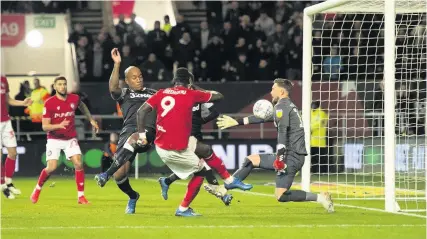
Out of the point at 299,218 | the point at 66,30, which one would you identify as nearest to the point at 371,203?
the point at 299,218

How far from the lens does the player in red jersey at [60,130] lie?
16344 mm

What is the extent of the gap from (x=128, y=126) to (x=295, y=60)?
13.3m

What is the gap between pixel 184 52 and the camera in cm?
2722

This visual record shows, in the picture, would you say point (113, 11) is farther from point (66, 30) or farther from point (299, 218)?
point (299, 218)

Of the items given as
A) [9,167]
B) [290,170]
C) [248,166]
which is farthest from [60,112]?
[290,170]

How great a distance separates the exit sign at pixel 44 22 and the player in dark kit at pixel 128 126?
15434 millimetres

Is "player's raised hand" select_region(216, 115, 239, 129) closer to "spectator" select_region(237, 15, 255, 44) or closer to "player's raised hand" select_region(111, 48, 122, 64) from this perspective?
"player's raised hand" select_region(111, 48, 122, 64)

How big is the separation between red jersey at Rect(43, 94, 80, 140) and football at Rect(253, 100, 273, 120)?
3215mm

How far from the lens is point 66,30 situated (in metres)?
30.5

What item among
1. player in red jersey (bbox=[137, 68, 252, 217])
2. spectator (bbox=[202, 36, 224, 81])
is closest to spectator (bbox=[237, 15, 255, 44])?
spectator (bbox=[202, 36, 224, 81])

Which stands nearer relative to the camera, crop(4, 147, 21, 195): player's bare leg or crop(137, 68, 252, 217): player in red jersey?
crop(137, 68, 252, 217): player in red jersey

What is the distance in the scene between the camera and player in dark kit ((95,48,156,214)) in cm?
1433

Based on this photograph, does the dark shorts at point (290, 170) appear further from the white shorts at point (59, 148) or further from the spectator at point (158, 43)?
the spectator at point (158, 43)

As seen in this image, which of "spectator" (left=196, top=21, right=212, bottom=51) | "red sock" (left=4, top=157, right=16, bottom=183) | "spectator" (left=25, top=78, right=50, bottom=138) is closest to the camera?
"red sock" (left=4, top=157, right=16, bottom=183)
